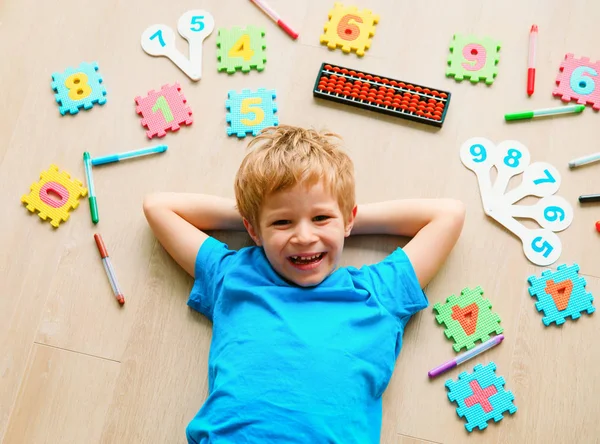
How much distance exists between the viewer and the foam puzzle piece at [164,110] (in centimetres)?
132

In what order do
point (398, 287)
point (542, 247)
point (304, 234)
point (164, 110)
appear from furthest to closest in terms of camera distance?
point (164, 110) < point (542, 247) < point (398, 287) < point (304, 234)

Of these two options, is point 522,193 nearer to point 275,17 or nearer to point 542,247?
point 542,247

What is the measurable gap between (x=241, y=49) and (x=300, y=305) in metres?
0.60

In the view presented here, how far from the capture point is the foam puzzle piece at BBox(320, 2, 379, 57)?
1364 millimetres

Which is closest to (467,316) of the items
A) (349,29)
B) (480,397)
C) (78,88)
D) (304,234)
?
(480,397)

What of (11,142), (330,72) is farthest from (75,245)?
(330,72)

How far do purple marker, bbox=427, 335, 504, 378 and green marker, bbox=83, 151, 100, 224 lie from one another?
707 mm

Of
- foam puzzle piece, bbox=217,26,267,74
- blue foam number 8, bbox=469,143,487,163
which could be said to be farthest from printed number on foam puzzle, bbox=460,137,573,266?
foam puzzle piece, bbox=217,26,267,74

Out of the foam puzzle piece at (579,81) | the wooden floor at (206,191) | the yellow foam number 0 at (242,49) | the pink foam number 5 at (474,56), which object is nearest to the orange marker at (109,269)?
the wooden floor at (206,191)

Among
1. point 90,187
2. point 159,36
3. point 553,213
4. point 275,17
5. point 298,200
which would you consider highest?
point 275,17

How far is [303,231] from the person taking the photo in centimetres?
100

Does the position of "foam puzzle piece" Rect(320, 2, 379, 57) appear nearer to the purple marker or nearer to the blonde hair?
the blonde hair

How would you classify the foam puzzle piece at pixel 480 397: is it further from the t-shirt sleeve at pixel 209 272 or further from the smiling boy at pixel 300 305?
the t-shirt sleeve at pixel 209 272

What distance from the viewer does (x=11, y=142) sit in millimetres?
1329
